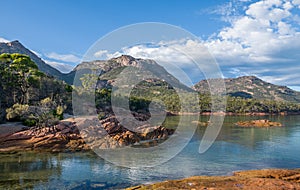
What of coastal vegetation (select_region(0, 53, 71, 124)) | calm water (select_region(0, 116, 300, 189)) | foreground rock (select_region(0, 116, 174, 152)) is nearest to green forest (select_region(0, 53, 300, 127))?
coastal vegetation (select_region(0, 53, 71, 124))

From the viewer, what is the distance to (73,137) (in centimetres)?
4472

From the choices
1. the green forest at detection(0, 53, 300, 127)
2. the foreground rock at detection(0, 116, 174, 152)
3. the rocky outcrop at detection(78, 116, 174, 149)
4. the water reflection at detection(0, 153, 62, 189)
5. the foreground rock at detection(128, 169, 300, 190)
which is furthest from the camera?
the green forest at detection(0, 53, 300, 127)

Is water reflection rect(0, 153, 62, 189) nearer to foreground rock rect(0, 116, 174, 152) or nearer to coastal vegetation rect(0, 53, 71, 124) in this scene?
foreground rock rect(0, 116, 174, 152)

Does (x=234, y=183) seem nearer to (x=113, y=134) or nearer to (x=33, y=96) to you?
(x=113, y=134)

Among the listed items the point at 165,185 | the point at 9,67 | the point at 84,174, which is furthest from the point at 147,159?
the point at 9,67

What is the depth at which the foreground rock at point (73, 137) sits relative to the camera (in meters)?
41.3

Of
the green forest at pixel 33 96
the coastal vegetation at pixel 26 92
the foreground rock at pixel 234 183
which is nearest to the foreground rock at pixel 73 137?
→ the green forest at pixel 33 96

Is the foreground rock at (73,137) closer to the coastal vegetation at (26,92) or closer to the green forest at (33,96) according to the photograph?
the green forest at (33,96)

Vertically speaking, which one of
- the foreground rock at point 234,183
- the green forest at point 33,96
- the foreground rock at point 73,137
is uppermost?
the green forest at point 33,96

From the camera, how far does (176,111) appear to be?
431 ft

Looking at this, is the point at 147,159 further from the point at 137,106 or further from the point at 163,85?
the point at 163,85

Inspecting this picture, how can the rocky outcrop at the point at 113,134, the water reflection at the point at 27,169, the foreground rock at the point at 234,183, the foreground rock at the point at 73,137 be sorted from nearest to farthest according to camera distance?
the foreground rock at the point at 234,183 → the water reflection at the point at 27,169 → the foreground rock at the point at 73,137 → the rocky outcrop at the point at 113,134

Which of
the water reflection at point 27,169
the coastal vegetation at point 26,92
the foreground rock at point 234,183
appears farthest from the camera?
the coastal vegetation at point 26,92

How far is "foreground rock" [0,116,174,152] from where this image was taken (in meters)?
41.3
